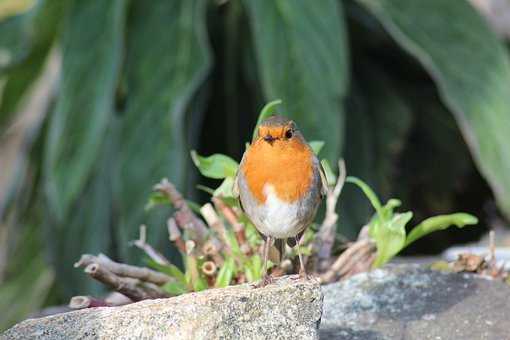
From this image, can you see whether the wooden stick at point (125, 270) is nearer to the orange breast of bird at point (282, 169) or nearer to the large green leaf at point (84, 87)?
the orange breast of bird at point (282, 169)

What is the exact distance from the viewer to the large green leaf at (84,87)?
13.1 feet

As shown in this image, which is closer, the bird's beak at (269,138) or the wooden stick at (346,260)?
the bird's beak at (269,138)

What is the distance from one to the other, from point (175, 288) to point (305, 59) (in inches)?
75.6

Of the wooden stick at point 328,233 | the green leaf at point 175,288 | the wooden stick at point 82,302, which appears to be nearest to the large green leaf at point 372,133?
the wooden stick at point 328,233

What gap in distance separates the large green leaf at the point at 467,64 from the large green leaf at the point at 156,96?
2.66 ft

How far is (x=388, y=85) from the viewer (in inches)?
197

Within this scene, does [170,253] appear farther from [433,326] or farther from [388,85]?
[433,326]

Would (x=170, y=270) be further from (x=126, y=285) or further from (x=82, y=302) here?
(x=82, y=302)

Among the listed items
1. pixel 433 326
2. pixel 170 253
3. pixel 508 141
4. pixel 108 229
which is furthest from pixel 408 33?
pixel 433 326

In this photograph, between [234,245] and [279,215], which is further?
[234,245]

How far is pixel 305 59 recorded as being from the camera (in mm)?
3986

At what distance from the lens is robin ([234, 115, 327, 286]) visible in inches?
72.1

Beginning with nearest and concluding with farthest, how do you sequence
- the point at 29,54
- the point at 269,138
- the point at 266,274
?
the point at 269,138, the point at 266,274, the point at 29,54

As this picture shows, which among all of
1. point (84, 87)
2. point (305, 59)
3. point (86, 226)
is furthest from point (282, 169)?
point (86, 226)
